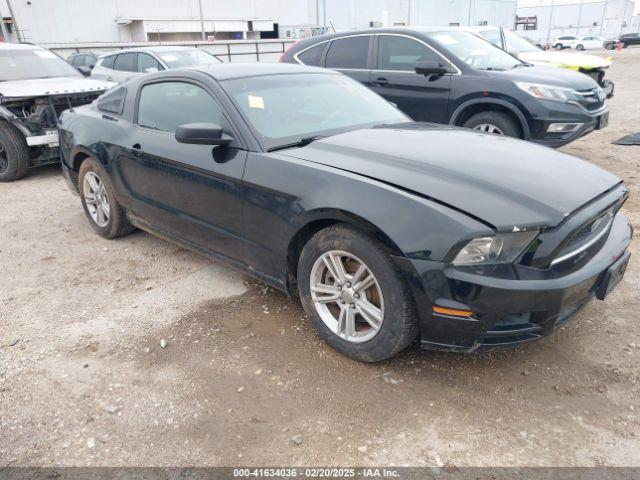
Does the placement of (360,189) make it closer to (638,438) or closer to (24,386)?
(638,438)

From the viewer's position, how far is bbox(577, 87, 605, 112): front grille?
19.6 ft

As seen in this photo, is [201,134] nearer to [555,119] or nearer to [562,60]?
[555,119]

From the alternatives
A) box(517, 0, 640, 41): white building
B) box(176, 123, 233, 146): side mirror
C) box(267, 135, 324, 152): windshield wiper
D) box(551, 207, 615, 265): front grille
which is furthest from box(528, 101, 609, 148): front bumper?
box(517, 0, 640, 41): white building

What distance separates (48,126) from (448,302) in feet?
20.8

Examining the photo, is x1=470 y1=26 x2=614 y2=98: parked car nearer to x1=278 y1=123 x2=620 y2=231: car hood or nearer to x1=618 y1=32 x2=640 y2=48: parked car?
x1=278 y1=123 x2=620 y2=231: car hood

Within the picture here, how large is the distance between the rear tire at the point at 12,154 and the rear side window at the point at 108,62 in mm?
4716

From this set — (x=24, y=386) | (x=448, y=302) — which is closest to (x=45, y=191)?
(x=24, y=386)

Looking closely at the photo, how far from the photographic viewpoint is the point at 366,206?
2.52 metres

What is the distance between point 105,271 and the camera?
4117mm

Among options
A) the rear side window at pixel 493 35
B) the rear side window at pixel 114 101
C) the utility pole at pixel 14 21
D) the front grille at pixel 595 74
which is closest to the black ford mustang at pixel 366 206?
the rear side window at pixel 114 101

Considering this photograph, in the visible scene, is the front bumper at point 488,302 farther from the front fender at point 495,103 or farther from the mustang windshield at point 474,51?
the mustang windshield at point 474,51

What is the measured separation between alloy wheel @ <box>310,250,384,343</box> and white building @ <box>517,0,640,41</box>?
7351cm

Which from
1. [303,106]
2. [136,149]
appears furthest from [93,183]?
[303,106]

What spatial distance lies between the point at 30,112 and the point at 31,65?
1.44 m
